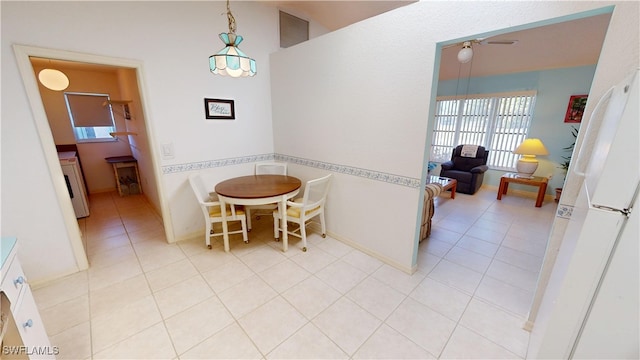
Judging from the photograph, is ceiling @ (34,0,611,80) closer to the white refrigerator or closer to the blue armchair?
the blue armchair

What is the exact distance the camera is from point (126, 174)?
4.65 meters

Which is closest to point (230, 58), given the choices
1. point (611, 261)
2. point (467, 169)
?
point (611, 261)

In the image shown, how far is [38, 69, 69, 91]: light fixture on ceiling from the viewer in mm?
2947

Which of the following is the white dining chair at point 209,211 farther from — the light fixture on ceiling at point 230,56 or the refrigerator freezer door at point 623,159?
the refrigerator freezer door at point 623,159

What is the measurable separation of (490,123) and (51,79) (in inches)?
299

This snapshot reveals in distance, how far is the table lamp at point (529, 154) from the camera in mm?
4074

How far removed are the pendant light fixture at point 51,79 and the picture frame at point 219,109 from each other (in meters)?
2.11

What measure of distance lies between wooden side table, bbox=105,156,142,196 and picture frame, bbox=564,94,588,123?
322 inches

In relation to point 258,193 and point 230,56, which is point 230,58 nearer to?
point 230,56

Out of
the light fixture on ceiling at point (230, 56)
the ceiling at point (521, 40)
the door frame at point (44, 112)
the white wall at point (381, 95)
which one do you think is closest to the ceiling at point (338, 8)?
the ceiling at point (521, 40)

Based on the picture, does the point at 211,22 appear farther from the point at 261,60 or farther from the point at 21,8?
the point at 21,8

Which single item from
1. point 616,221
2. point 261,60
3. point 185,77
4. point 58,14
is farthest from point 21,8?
point 616,221

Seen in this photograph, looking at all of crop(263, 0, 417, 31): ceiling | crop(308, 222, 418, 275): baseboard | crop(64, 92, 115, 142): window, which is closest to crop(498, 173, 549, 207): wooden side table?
crop(308, 222, 418, 275): baseboard

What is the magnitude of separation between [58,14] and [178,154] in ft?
4.69
